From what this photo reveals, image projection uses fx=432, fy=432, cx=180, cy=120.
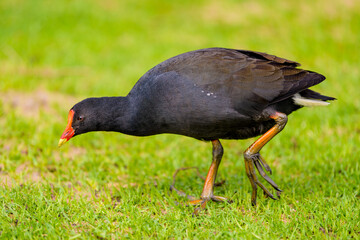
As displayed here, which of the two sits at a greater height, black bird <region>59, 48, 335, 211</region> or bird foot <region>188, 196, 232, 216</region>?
black bird <region>59, 48, 335, 211</region>

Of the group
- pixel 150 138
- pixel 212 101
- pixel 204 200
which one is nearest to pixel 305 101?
pixel 212 101

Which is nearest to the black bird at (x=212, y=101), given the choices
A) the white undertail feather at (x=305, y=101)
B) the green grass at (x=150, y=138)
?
the white undertail feather at (x=305, y=101)

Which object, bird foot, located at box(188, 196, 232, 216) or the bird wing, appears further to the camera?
bird foot, located at box(188, 196, 232, 216)

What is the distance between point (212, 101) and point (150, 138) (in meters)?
2.14

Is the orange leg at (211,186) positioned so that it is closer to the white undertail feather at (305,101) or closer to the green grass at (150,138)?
the green grass at (150,138)

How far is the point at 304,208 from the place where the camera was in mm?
3451

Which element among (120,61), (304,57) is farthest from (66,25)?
(304,57)

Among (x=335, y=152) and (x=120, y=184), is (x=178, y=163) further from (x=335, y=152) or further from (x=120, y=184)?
(x=335, y=152)

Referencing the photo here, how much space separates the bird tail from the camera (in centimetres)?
356

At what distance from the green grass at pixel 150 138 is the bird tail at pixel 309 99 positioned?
0.79m

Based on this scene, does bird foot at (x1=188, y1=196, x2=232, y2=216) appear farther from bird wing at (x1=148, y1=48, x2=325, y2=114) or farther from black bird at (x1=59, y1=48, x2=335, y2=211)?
bird wing at (x1=148, y1=48, x2=325, y2=114)

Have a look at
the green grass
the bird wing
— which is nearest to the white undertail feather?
the bird wing

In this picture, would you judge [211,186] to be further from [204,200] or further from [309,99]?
[309,99]

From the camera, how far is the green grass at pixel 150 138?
3.30 m
